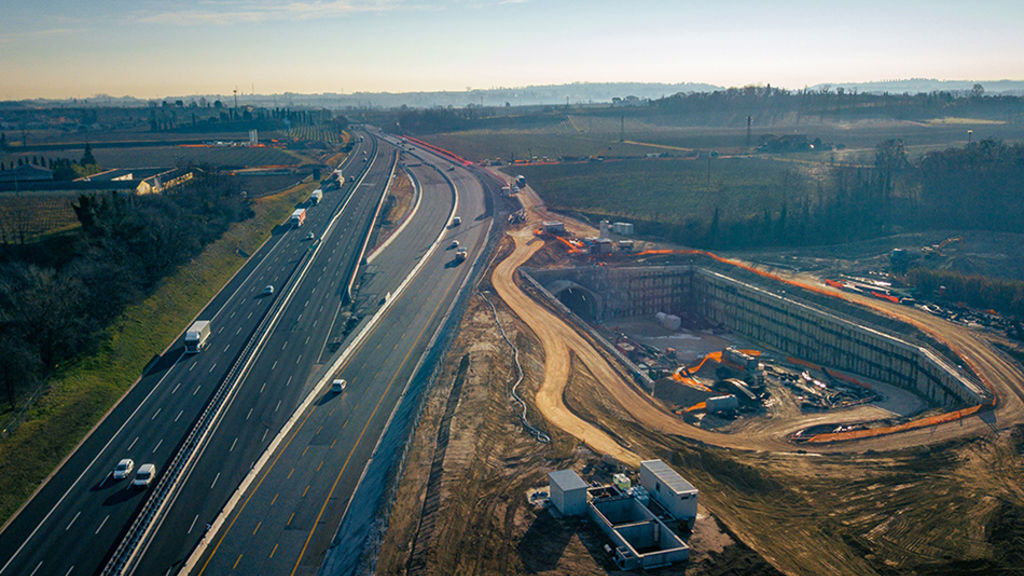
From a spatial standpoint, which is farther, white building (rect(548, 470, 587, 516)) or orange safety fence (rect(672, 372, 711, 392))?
orange safety fence (rect(672, 372, 711, 392))

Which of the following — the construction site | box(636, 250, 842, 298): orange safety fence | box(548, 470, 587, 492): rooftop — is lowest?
the construction site

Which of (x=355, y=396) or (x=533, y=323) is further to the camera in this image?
(x=533, y=323)

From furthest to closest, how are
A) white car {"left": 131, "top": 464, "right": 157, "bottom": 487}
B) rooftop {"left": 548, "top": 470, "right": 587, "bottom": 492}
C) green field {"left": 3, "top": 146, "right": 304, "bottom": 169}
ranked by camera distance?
A: green field {"left": 3, "top": 146, "right": 304, "bottom": 169}, white car {"left": 131, "top": 464, "right": 157, "bottom": 487}, rooftop {"left": 548, "top": 470, "right": 587, "bottom": 492}

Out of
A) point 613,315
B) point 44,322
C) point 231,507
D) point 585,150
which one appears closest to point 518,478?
point 231,507

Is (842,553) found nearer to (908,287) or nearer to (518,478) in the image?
(518,478)

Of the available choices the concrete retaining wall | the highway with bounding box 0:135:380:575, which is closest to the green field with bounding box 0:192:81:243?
the highway with bounding box 0:135:380:575

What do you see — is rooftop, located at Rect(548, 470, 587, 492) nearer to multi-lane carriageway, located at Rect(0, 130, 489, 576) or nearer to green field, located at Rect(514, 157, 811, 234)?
multi-lane carriageway, located at Rect(0, 130, 489, 576)

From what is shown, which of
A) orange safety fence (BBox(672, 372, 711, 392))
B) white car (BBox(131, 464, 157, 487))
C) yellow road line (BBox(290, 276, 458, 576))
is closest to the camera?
yellow road line (BBox(290, 276, 458, 576))

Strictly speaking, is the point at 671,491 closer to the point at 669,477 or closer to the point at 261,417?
the point at 669,477
